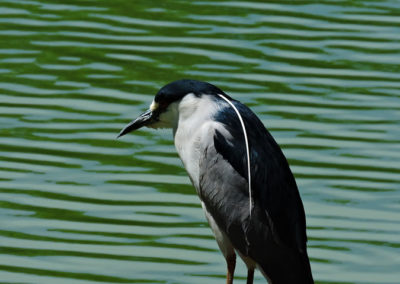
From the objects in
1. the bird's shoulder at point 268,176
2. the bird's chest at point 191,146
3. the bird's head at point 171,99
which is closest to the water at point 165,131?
the bird's chest at point 191,146

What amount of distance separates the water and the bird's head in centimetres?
104

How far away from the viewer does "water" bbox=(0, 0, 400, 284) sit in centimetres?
977

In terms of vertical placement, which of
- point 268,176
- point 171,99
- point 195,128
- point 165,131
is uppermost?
point 171,99

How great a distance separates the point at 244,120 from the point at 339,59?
5364 millimetres

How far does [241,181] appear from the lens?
335 inches

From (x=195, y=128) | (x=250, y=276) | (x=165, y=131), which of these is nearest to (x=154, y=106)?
(x=195, y=128)

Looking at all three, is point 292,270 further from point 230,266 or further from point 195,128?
point 195,128

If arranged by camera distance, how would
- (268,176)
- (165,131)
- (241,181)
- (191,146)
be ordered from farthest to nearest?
(165,131) < (191,146) < (241,181) < (268,176)

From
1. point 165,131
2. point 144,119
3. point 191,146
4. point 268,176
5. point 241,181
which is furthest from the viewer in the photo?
point 165,131

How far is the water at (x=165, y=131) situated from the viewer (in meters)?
9.77

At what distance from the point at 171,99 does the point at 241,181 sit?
2.01ft

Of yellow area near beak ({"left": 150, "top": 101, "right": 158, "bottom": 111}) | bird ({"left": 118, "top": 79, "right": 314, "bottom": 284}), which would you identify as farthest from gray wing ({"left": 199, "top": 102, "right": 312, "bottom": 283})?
yellow area near beak ({"left": 150, "top": 101, "right": 158, "bottom": 111})

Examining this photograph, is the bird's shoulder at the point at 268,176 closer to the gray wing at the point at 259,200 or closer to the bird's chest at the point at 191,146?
the gray wing at the point at 259,200

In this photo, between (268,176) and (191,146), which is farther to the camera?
(191,146)
